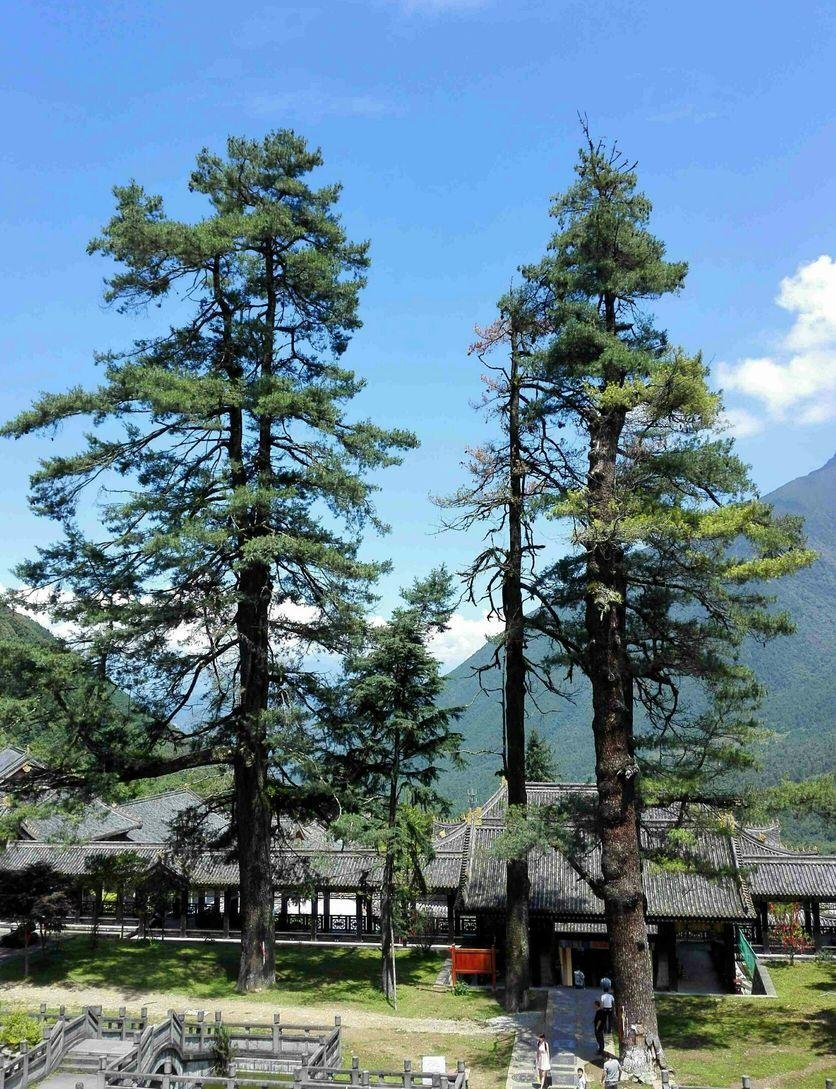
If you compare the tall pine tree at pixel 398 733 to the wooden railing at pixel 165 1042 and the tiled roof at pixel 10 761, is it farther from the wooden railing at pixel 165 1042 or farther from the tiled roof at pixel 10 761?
the tiled roof at pixel 10 761

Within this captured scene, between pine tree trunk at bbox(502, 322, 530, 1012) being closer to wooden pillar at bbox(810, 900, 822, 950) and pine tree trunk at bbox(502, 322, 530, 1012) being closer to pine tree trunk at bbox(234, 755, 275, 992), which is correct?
pine tree trunk at bbox(234, 755, 275, 992)

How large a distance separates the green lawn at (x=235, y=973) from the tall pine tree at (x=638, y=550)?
7.43m

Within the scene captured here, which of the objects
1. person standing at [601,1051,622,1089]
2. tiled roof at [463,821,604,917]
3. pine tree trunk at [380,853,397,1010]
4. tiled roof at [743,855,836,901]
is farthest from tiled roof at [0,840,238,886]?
person standing at [601,1051,622,1089]

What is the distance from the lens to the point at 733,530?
16.6 metres

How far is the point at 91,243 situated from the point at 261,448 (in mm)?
6538

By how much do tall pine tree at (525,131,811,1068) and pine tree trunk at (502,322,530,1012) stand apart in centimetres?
308

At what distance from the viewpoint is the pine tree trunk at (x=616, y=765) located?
1748 cm

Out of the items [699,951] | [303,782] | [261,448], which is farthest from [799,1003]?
[261,448]

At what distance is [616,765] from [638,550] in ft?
13.5

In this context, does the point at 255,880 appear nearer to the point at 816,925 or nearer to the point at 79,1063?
the point at 79,1063

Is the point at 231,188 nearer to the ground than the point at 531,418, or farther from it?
farther from it

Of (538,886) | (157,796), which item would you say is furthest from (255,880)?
(157,796)

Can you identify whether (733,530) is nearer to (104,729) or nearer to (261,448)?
(261,448)

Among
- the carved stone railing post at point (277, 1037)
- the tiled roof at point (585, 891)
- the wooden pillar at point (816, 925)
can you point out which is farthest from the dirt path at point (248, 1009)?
the wooden pillar at point (816, 925)
